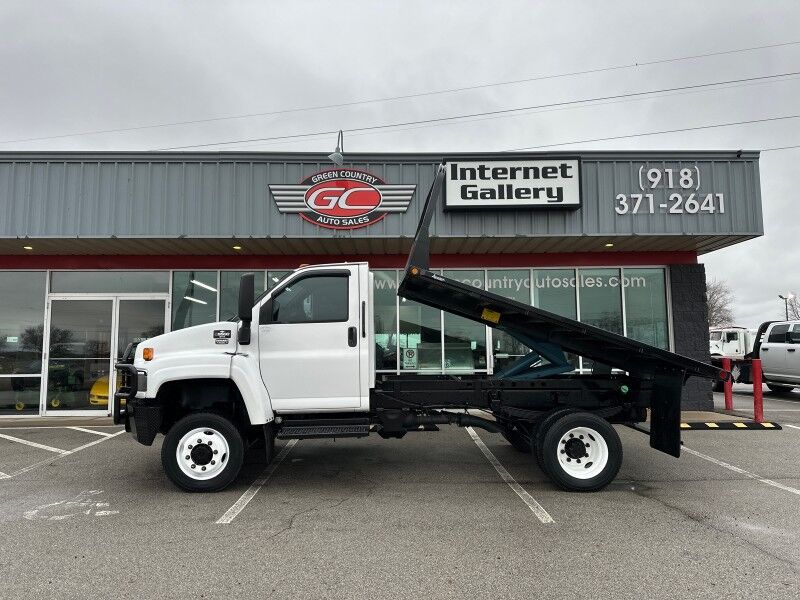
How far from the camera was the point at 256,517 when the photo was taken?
197 inches

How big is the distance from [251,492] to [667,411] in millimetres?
4719

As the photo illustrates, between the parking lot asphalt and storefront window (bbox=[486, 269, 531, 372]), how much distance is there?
4.12m

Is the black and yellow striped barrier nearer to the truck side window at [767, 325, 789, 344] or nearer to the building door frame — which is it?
the truck side window at [767, 325, 789, 344]

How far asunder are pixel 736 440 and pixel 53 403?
43.4 ft

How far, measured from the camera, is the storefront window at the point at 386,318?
11445mm

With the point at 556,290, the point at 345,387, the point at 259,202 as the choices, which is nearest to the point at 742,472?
the point at 345,387

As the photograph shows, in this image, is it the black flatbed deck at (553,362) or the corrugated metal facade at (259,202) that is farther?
the corrugated metal facade at (259,202)

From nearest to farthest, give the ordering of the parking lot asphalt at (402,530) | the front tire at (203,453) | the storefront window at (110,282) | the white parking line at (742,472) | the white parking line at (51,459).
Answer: the parking lot asphalt at (402,530) → the front tire at (203,453) → the white parking line at (742,472) → the white parking line at (51,459) → the storefront window at (110,282)

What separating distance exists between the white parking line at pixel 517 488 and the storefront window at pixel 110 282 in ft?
25.3

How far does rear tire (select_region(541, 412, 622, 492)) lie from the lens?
5.75 meters

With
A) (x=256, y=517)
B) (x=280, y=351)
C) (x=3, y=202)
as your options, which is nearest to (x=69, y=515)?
(x=256, y=517)

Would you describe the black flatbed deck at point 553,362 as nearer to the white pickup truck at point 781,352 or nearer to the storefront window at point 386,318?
the storefront window at point 386,318

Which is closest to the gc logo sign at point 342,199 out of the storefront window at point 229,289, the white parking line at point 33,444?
the storefront window at point 229,289

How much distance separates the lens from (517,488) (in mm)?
5934
